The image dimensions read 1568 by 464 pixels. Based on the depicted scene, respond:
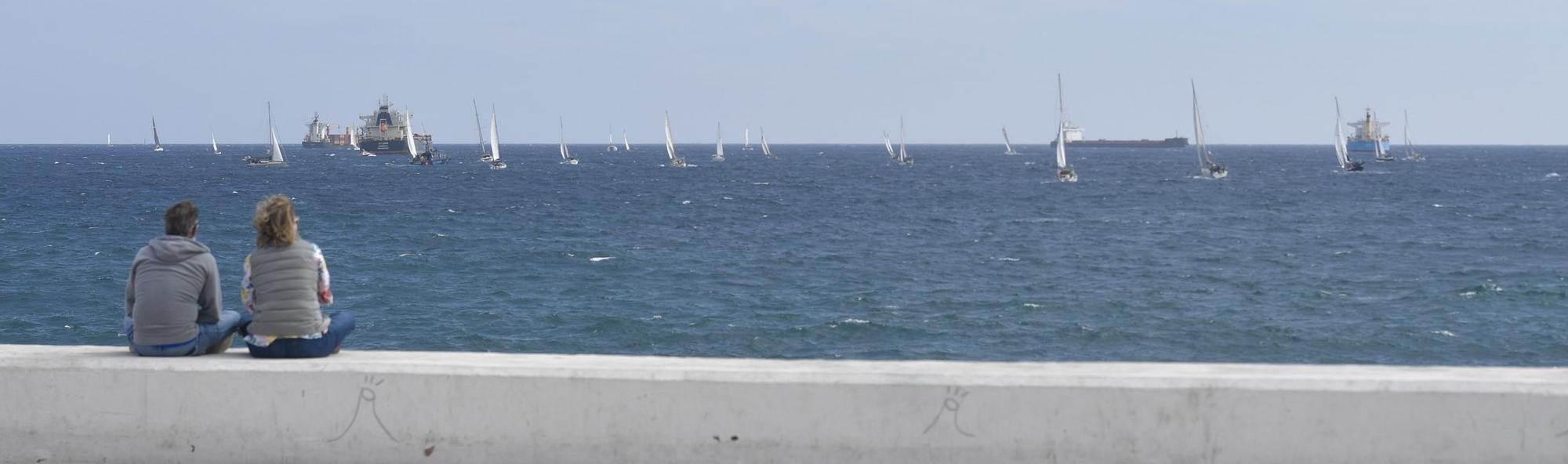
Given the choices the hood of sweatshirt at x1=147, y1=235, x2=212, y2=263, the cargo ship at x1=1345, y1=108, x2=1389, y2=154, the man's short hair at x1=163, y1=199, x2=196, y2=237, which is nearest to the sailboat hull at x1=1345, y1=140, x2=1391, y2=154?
the cargo ship at x1=1345, y1=108, x2=1389, y2=154

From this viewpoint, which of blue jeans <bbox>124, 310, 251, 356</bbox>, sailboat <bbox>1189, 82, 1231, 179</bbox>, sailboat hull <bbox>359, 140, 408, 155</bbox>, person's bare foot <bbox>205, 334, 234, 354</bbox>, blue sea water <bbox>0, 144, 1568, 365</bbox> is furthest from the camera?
sailboat hull <bbox>359, 140, 408, 155</bbox>

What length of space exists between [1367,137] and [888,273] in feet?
498

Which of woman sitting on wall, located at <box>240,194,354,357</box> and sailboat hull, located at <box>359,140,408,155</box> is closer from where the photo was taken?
woman sitting on wall, located at <box>240,194,354,357</box>

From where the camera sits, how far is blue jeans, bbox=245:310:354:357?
6.15m

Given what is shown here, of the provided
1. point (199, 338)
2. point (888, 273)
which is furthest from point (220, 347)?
point (888, 273)

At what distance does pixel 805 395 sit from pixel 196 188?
310ft

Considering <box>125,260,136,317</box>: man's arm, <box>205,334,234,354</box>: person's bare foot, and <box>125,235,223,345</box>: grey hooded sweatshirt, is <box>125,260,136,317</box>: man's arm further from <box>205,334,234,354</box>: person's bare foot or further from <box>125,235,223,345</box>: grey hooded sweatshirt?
<box>205,334,234,354</box>: person's bare foot

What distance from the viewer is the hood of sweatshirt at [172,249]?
20.5ft

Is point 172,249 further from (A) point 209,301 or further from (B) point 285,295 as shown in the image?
(B) point 285,295

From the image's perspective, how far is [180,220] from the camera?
6391mm

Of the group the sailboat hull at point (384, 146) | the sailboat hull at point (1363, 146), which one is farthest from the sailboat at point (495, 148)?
the sailboat hull at point (1363, 146)

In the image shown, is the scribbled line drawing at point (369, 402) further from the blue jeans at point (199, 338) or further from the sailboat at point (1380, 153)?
the sailboat at point (1380, 153)

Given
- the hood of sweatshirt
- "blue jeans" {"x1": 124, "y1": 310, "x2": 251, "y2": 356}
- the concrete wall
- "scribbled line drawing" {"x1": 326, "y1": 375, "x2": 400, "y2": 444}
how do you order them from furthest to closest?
the hood of sweatshirt → "blue jeans" {"x1": 124, "y1": 310, "x2": 251, "y2": 356} → "scribbled line drawing" {"x1": 326, "y1": 375, "x2": 400, "y2": 444} → the concrete wall

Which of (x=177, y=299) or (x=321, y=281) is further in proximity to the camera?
(x=321, y=281)
